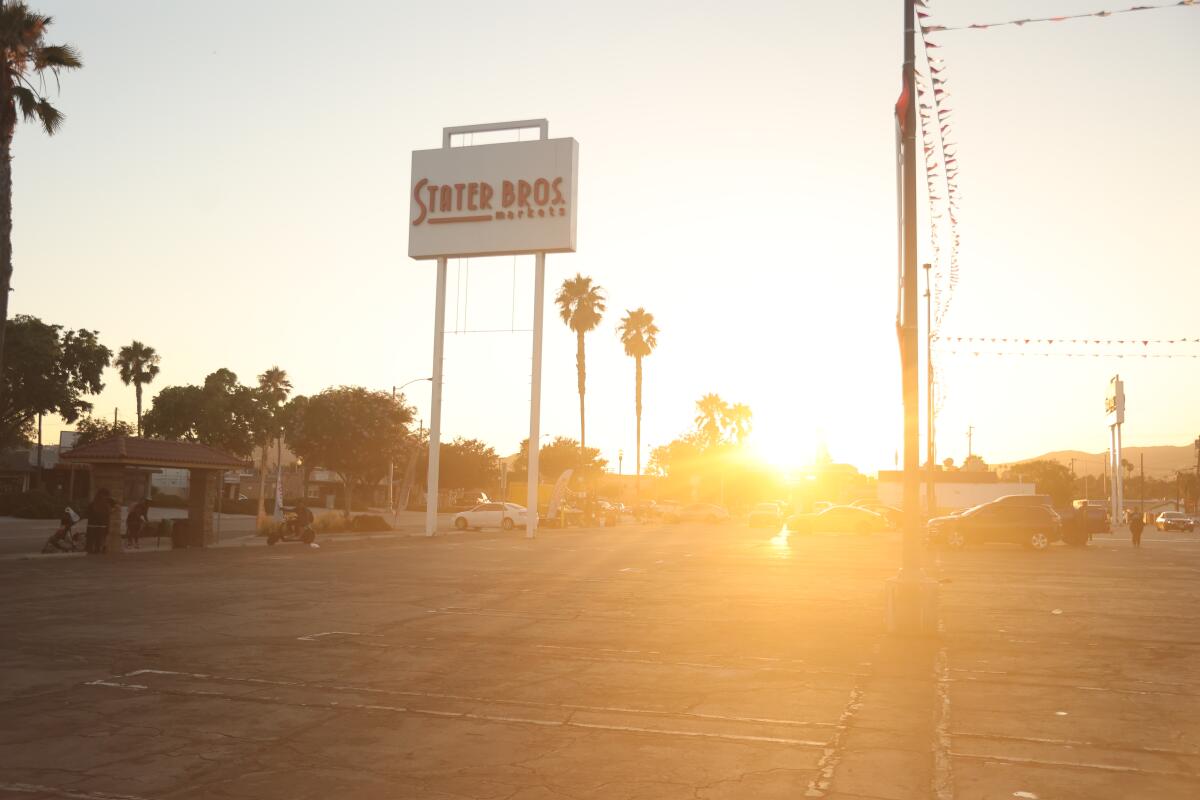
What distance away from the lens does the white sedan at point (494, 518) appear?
4894 centimetres

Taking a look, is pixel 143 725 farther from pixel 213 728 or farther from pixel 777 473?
pixel 777 473

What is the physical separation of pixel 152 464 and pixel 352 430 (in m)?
30.2

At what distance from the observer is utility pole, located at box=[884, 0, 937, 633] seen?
1209cm

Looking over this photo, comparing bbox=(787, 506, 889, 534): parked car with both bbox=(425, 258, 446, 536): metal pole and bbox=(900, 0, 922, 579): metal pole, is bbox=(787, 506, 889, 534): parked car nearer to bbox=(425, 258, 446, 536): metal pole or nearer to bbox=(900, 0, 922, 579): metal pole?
bbox=(425, 258, 446, 536): metal pole

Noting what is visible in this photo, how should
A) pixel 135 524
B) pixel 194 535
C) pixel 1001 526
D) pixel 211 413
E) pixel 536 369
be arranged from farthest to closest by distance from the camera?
1. pixel 211 413
2. pixel 536 369
3. pixel 1001 526
4. pixel 194 535
5. pixel 135 524

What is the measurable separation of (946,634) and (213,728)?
9087mm

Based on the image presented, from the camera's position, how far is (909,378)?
42.3 ft

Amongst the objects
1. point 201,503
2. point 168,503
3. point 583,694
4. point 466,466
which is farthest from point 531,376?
point 466,466

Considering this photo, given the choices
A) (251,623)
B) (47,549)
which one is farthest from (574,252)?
(251,623)

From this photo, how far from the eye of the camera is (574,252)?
1613 inches

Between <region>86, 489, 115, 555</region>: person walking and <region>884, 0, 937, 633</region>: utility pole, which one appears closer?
<region>884, 0, 937, 633</region>: utility pole

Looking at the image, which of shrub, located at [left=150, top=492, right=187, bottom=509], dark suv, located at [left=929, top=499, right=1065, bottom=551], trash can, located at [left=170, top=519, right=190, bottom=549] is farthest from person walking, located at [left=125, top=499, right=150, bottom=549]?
shrub, located at [left=150, top=492, right=187, bottom=509]

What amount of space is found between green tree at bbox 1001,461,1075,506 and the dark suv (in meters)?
94.7

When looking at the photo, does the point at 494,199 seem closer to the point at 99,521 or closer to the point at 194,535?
the point at 194,535
